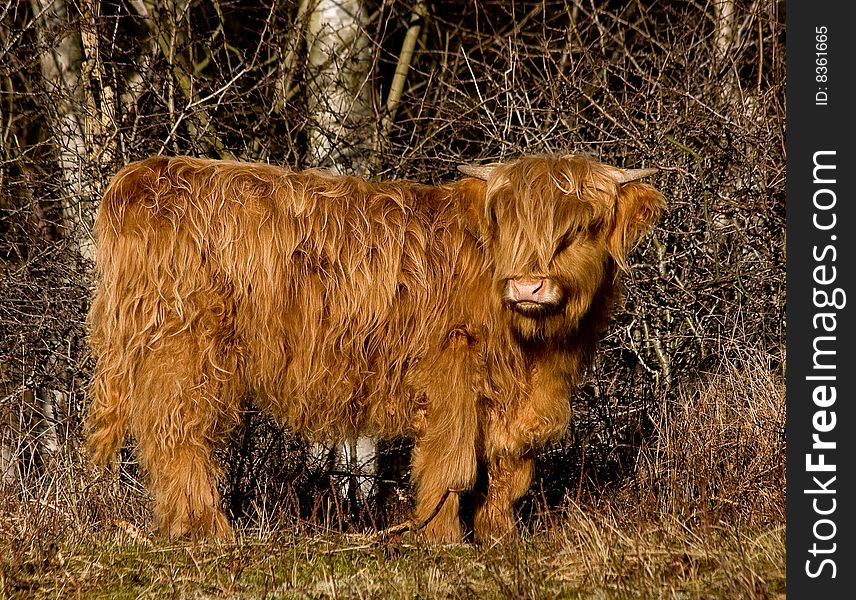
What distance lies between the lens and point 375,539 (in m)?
3.99

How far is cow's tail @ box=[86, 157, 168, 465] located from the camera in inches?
158

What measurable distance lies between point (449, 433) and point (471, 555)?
21.3 inches

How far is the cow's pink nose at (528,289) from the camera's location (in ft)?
12.5

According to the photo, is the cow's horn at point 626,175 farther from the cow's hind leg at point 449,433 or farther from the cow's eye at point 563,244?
the cow's hind leg at point 449,433

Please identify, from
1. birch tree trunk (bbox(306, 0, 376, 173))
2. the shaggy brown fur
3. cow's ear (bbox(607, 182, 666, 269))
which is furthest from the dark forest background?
cow's ear (bbox(607, 182, 666, 269))

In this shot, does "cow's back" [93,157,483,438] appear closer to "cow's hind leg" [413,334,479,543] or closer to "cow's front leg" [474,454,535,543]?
"cow's hind leg" [413,334,479,543]

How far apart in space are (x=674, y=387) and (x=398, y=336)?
285 cm

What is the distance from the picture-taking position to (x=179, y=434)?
13.2 feet

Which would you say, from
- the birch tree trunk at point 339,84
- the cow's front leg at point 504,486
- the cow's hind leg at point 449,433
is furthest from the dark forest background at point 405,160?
the cow's hind leg at point 449,433

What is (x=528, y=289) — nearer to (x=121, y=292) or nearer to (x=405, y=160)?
(x=121, y=292)

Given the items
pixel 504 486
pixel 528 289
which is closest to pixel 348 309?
pixel 528 289

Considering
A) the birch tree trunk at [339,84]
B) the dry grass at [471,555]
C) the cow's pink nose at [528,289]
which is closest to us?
the dry grass at [471,555]

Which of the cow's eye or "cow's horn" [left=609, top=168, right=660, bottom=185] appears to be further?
"cow's horn" [left=609, top=168, right=660, bottom=185]

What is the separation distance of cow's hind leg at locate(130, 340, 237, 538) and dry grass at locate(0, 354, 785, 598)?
0.48 ft
